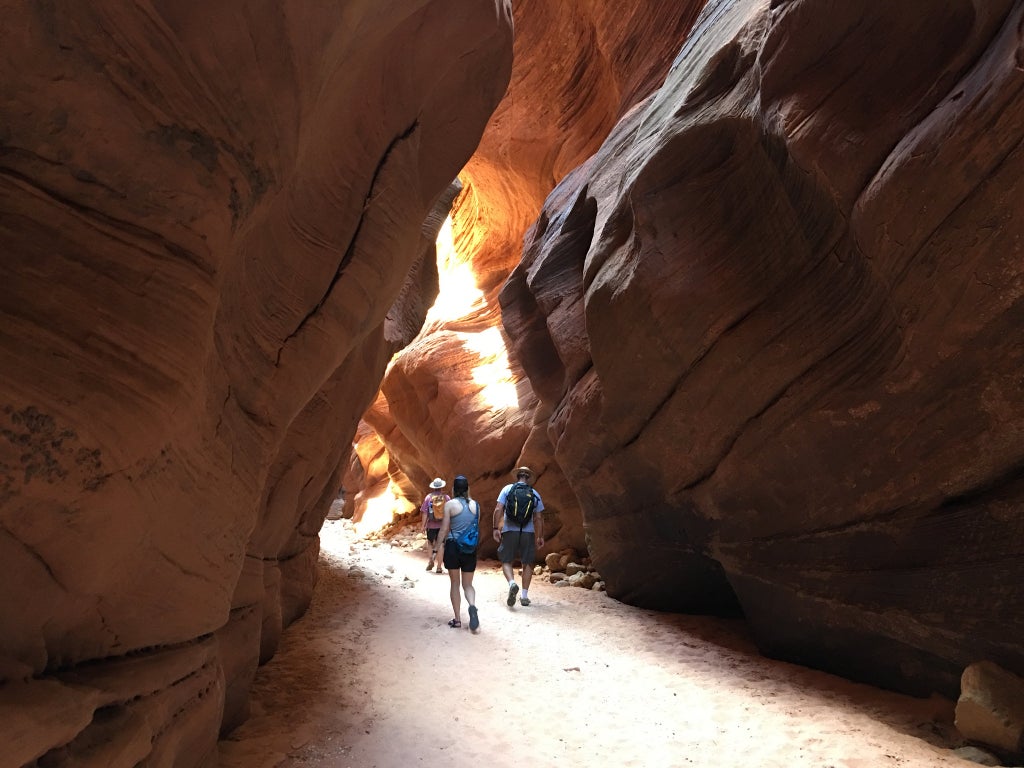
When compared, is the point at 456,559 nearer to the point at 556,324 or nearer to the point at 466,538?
the point at 466,538

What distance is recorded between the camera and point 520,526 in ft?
28.0

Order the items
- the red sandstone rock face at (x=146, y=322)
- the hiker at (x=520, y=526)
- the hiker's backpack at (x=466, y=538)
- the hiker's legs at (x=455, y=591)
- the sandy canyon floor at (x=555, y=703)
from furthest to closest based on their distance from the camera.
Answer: the hiker at (x=520, y=526)
the hiker's backpack at (x=466, y=538)
the hiker's legs at (x=455, y=591)
the sandy canyon floor at (x=555, y=703)
the red sandstone rock face at (x=146, y=322)

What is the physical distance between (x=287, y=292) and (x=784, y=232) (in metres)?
3.98

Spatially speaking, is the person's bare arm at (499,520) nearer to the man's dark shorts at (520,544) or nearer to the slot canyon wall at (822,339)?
the man's dark shorts at (520,544)

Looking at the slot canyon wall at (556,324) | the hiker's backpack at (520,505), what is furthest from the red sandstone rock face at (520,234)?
the slot canyon wall at (556,324)

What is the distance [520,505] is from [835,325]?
16.5ft

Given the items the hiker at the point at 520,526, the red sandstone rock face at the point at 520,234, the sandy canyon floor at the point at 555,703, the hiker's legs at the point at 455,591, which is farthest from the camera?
the red sandstone rock face at the point at 520,234

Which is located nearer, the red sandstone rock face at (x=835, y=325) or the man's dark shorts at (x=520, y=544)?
the red sandstone rock face at (x=835, y=325)

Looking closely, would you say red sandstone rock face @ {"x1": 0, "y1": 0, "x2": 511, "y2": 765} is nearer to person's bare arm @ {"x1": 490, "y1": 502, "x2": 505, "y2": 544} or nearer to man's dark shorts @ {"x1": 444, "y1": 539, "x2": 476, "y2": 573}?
man's dark shorts @ {"x1": 444, "y1": 539, "x2": 476, "y2": 573}

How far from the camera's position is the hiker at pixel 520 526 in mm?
8445

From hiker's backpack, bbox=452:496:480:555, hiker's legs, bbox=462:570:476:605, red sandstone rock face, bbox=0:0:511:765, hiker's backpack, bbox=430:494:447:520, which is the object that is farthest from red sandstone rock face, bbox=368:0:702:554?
red sandstone rock face, bbox=0:0:511:765

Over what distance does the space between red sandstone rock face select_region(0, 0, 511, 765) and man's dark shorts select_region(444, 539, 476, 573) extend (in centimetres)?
315

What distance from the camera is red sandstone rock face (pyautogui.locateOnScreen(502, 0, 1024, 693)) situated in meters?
3.83

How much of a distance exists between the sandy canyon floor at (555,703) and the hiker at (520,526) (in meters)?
1.14
